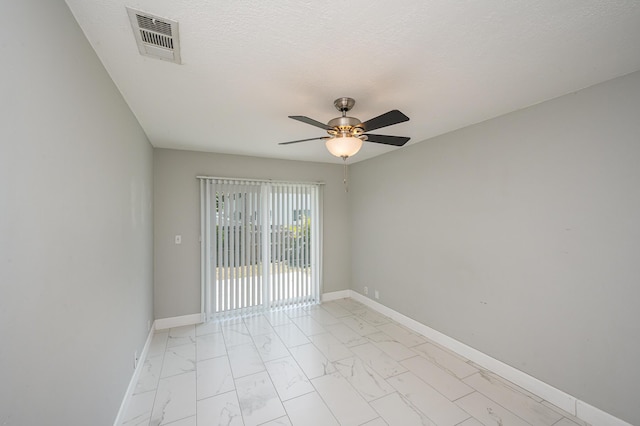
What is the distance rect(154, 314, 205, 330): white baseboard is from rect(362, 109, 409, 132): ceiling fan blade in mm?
3619

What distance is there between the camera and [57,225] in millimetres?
1106

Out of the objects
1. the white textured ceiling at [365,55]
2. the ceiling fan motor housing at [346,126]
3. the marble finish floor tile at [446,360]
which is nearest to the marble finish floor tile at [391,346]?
the marble finish floor tile at [446,360]

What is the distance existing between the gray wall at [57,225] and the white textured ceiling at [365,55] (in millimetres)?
355

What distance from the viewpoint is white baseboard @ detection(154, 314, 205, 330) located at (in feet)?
11.7

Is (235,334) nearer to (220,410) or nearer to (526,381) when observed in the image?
(220,410)

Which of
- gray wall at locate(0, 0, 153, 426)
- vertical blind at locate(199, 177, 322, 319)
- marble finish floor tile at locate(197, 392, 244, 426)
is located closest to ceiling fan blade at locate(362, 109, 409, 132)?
gray wall at locate(0, 0, 153, 426)

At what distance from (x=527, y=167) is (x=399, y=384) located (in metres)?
2.36

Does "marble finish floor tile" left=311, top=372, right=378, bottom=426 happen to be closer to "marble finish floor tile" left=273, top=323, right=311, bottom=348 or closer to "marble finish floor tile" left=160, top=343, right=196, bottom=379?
"marble finish floor tile" left=273, top=323, right=311, bottom=348

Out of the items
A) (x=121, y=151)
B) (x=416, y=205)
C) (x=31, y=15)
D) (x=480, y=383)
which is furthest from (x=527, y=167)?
(x=121, y=151)

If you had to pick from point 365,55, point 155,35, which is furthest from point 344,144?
point 155,35

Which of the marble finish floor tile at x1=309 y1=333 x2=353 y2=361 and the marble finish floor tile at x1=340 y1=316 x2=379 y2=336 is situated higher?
the marble finish floor tile at x1=309 y1=333 x2=353 y2=361

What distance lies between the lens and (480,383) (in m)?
2.41

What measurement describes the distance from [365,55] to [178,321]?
4.09 metres

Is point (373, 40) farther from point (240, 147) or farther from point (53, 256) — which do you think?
point (240, 147)
